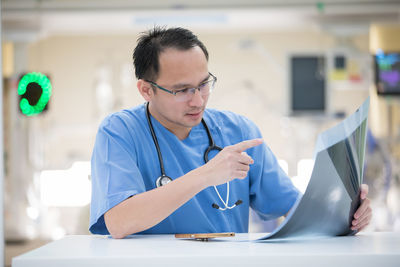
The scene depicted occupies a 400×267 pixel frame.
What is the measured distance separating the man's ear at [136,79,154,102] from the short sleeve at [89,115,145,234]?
11 centimetres

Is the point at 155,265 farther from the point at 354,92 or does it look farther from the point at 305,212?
the point at 354,92

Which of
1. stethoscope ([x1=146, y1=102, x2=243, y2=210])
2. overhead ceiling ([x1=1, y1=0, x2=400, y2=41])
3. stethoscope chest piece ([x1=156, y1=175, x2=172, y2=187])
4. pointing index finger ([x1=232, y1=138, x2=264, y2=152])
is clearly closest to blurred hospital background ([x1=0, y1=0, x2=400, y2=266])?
overhead ceiling ([x1=1, y1=0, x2=400, y2=41])

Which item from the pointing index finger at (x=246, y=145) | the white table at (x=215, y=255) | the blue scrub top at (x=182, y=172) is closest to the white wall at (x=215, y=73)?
the blue scrub top at (x=182, y=172)

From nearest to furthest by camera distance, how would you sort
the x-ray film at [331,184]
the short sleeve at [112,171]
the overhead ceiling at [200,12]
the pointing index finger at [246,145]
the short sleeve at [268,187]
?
the x-ray film at [331,184]
the pointing index finger at [246,145]
the short sleeve at [112,171]
the short sleeve at [268,187]
the overhead ceiling at [200,12]

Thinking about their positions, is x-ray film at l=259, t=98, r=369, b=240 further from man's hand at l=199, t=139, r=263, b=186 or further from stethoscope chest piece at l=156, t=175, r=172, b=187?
stethoscope chest piece at l=156, t=175, r=172, b=187

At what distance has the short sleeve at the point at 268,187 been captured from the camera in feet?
4.41

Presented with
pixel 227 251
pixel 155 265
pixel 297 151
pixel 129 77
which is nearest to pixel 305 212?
pixel 227 251

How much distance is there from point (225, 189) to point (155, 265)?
0.57 meters

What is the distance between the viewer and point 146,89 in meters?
1.31

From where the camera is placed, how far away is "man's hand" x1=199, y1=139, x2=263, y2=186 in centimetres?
97

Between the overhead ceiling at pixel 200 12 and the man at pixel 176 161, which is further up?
the overhead ceiling at pixel 200 12

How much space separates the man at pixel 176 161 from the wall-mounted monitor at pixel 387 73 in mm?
3277

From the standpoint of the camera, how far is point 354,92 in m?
6.47

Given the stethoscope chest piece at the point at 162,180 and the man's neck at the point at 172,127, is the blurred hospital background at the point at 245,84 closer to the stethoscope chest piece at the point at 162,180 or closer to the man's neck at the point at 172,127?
the man's neck at the point at 172,127
